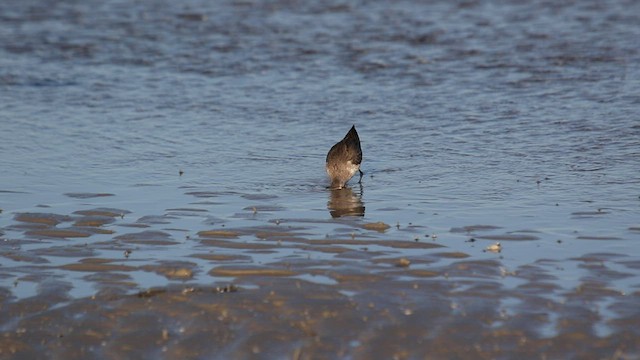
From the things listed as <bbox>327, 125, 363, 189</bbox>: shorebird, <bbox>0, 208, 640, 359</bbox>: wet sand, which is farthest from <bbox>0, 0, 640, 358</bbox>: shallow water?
<bbox>327, 125, 363, 189</bbox>: shorebird

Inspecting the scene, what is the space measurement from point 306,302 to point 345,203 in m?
2.74

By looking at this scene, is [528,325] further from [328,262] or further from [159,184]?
[159,184]

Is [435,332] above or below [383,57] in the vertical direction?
below

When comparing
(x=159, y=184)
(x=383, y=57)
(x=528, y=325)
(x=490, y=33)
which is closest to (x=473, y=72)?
(x=383, y=57)

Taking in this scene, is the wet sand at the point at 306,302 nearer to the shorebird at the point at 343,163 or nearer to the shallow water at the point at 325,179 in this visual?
the shallow water at the point at 325,179

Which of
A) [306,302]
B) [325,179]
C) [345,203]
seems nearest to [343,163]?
[325,179]

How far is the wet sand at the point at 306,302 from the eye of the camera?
6.16 m

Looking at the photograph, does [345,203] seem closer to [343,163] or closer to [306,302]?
[343,163]

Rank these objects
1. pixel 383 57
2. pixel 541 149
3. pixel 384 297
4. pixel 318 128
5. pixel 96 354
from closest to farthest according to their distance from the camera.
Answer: pixel 96 354, pixel 384 297, pixel 541 149, pixel 318 128, pixel 383 57

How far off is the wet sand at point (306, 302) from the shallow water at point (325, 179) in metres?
0.02

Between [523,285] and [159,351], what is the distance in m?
2.29

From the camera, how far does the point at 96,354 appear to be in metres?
6.16

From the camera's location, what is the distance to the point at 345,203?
30.8 feet

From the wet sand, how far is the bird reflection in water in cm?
82
